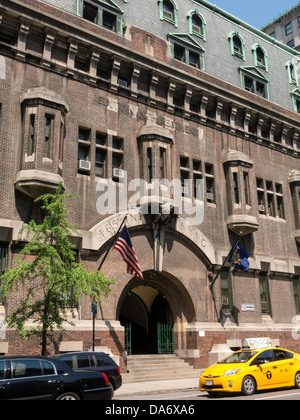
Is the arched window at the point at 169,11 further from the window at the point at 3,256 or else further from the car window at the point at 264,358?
the car window at the point at 264,358

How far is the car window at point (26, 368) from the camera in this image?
9.97m

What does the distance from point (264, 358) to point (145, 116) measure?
14.1m

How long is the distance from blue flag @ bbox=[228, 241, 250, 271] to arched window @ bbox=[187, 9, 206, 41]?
14.8m

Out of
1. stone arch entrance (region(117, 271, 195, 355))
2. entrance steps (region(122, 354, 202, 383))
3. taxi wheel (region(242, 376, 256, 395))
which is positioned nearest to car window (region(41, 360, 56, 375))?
taxi wheel (region(242, 376, 256, 395))

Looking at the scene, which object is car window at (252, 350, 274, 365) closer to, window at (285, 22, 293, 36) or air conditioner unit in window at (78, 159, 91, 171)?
air conditioner unit in window at (78, 159, 91, 171)

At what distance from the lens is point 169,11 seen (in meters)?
28.6

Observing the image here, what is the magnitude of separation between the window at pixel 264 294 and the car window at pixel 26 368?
18343 mm

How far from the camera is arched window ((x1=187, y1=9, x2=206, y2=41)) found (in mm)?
29406

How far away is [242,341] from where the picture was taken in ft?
78.5

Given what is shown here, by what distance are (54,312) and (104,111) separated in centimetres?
1141

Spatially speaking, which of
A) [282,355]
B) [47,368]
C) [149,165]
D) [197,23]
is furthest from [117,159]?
[47,368]

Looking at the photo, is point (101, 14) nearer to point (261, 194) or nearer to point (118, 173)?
point (118, 173)

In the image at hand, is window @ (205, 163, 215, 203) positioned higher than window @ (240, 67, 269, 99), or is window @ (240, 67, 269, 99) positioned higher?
window @ (240, 67, 269, 99)
